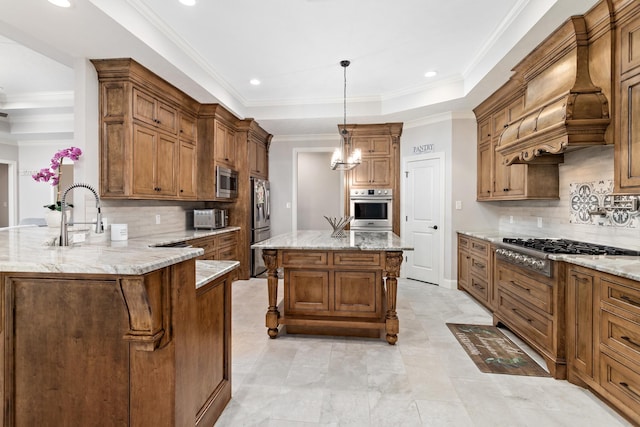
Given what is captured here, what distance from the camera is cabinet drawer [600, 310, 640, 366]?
5.61 ft

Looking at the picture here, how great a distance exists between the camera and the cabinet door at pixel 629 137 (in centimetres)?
201

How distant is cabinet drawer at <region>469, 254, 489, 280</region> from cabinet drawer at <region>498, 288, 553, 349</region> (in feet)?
1.81

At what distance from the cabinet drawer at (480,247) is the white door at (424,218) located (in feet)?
2.49

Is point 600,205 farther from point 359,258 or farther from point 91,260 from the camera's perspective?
A: point 91,260

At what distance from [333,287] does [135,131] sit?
2.59 m

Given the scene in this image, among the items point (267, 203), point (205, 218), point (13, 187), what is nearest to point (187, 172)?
point (205, 218)

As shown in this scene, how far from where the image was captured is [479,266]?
3891 mm

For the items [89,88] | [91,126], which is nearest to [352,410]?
[91,126]

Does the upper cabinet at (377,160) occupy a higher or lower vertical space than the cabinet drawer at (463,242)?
higher

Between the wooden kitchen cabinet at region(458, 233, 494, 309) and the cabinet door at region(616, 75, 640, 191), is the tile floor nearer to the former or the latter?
the wooden kitchen cabinet at region(458, 233, 494, 309)

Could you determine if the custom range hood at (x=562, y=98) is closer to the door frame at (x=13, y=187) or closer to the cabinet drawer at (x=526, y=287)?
the cabinet drawer at (x=526, y=287)

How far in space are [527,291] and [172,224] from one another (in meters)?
4.29

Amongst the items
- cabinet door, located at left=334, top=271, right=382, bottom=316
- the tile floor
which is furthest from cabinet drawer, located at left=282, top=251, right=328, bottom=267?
the tile floor

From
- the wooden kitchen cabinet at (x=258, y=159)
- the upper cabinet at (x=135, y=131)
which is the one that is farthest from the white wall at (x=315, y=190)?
the upper cabinet at (x=135, y=131)
